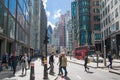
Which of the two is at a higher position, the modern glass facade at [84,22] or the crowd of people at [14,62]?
the modern glass facade at [84,22]

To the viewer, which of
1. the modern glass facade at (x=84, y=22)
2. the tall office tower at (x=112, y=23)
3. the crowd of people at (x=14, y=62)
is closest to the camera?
the crowd of people at (x=14, y=62)

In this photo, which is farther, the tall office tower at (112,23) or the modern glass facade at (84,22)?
the modern glass facade at (84,22)

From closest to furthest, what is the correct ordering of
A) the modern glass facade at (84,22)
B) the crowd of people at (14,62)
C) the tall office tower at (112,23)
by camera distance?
the crowd of people at (14,62), the tall office tower at (112,23), the modern glass facade at (84,22)

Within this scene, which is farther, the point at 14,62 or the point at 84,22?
the point at 84,22

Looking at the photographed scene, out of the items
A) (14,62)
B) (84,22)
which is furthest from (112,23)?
(14,62)

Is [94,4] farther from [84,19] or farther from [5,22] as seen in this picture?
[5,22]

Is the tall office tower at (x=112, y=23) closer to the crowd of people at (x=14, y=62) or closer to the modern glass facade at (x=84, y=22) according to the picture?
the crowd of people at (x=14, y=62)

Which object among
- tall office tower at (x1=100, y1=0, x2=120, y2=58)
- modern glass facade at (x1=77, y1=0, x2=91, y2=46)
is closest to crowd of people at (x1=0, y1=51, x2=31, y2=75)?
tall office tower at (x1=100, y1=0, x2=120, y2=58)

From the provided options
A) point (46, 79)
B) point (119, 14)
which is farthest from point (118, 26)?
point (46, 79)

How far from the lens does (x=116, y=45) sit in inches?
2446

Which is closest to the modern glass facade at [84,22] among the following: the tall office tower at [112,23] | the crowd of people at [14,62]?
the tall office tower at [112,23]

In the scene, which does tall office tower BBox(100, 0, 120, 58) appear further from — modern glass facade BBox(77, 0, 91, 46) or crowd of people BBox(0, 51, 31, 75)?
modern glass facade BBox(77, 0, 91, 46)

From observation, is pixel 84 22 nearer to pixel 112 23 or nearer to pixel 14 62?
pixel 112 23

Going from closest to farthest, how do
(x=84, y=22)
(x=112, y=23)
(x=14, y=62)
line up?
(x=14, y=62), (x=112, y=23), (x=84, y=22)
